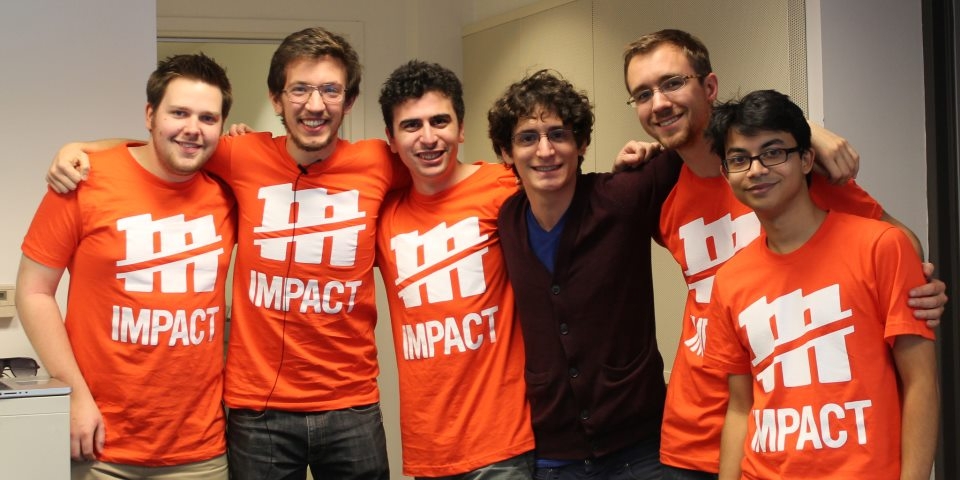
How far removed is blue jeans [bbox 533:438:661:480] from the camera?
2307 millimetres

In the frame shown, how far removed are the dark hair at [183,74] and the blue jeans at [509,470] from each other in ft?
3.62

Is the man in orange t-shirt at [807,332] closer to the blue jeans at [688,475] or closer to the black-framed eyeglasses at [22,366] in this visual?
the blue jeans at [688,475]

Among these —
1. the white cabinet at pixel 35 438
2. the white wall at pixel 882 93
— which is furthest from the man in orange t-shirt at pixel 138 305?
the white wall at pixel 882 93

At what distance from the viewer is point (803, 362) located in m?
1.97

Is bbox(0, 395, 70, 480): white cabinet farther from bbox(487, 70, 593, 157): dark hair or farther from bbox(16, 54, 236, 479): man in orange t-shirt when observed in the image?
bbox(487, 70, 593, 157): dark hair

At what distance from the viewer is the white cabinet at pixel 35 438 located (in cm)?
217

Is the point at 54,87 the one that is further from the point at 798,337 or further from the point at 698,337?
the point at 798,337

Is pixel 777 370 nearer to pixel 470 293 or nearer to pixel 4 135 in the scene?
pixel 470 293

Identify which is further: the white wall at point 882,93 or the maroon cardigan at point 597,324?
the white wall at point 882,93

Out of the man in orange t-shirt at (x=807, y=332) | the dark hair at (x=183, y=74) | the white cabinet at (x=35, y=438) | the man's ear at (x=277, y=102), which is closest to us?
the man in orange t-shirt at (x=807, y=332)

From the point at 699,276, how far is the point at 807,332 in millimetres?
357

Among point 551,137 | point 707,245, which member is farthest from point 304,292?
point 707,245

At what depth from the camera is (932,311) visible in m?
1.87

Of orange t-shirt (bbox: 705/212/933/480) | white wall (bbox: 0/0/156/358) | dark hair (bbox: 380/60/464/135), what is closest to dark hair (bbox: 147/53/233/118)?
dark hair (bbox: 380/60/464/135)
